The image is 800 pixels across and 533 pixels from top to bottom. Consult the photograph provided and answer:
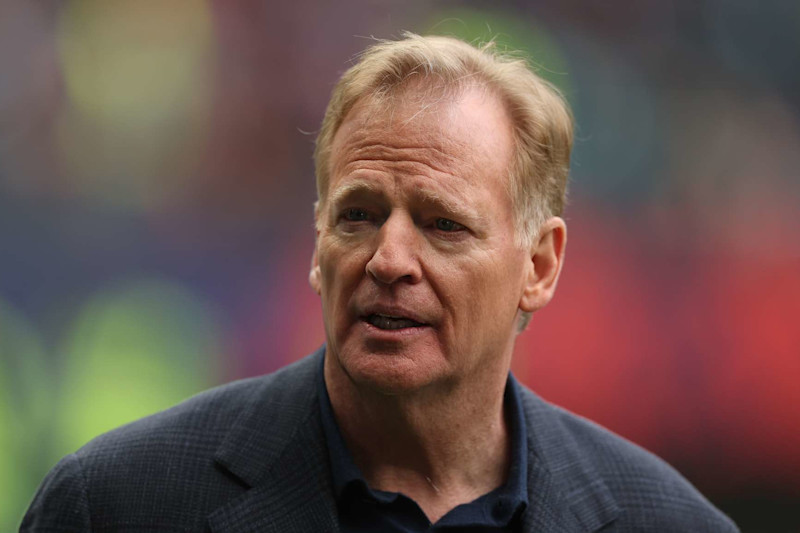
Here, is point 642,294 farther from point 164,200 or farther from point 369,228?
point 369,228

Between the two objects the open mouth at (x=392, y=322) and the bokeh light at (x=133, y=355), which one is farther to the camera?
the bokeh light at (x=133, y=355)

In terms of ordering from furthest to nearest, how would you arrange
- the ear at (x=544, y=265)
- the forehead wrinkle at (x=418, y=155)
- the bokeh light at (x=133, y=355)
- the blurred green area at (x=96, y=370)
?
the bokeh light at (x=133, y=355) → the blurred green area at (x=96, y=370) → the ear at (x=544, y=265) → the forehead wrinkle at (x=418, y=155)

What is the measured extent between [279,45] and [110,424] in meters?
2.20

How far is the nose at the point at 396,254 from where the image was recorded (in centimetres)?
236

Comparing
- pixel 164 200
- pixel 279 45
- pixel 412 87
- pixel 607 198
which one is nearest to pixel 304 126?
pixel 279 45

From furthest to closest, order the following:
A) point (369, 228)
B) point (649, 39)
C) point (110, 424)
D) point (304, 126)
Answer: point (649, 39)
point (304, 126)
point (110, 424)
point (369, 228)

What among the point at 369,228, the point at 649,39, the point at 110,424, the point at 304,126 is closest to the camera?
the point at 369,228

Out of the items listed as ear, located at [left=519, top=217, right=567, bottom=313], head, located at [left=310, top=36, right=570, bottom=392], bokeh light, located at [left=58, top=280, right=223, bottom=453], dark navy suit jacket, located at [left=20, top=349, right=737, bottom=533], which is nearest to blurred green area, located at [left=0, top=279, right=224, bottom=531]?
bokeh light, located at [left=58, top=280, right=223, bottom=453]

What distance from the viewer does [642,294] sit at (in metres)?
5.36

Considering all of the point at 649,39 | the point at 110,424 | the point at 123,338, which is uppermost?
the point at 649,39

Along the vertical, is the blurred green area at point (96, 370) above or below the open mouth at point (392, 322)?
below

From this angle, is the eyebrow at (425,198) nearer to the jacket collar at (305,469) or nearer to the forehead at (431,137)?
the forehead at (431,137)

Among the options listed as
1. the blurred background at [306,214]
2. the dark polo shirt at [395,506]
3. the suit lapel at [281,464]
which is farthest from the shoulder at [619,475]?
the blurred background at [306,214]

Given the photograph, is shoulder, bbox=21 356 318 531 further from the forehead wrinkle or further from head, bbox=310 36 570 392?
the forehead wrinkle
